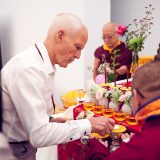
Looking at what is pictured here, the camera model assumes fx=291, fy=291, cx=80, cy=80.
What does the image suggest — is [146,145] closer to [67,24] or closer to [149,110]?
[149,110]

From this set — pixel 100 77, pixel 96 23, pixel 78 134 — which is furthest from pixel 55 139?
pixel 96 23

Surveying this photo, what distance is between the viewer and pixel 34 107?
4.00 ft

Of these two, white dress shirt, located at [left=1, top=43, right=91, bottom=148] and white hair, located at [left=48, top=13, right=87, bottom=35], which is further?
white hair, located at [left=48, top=13, right=87, bottom=35]

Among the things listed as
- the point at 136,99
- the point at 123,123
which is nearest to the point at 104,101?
the point at 123,123

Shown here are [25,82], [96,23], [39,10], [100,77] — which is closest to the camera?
[25,82]

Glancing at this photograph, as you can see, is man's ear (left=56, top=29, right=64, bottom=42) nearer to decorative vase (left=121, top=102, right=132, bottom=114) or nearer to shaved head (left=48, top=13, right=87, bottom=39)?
shaved head (left=48, top=13, right=87, bottom=39)

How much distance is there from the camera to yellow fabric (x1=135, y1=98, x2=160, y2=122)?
3.10ft

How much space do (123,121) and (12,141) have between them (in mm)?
672

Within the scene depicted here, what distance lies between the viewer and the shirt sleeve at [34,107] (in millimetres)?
1221

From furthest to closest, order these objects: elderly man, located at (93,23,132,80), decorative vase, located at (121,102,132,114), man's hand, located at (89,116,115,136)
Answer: elderly man, located at (93,23,132,80), decorative vase, located at (121,102,132,114), man's hand, located at (89,116,115,136)

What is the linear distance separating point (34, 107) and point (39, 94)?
61mm

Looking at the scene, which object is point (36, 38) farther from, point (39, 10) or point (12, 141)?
point (12, 141)

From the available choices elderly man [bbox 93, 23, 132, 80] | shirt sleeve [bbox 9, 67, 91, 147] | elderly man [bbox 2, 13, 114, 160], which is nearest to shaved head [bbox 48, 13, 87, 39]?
elderly man [bbox 2, 13, 114, 160]

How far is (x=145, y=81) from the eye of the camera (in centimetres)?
98
